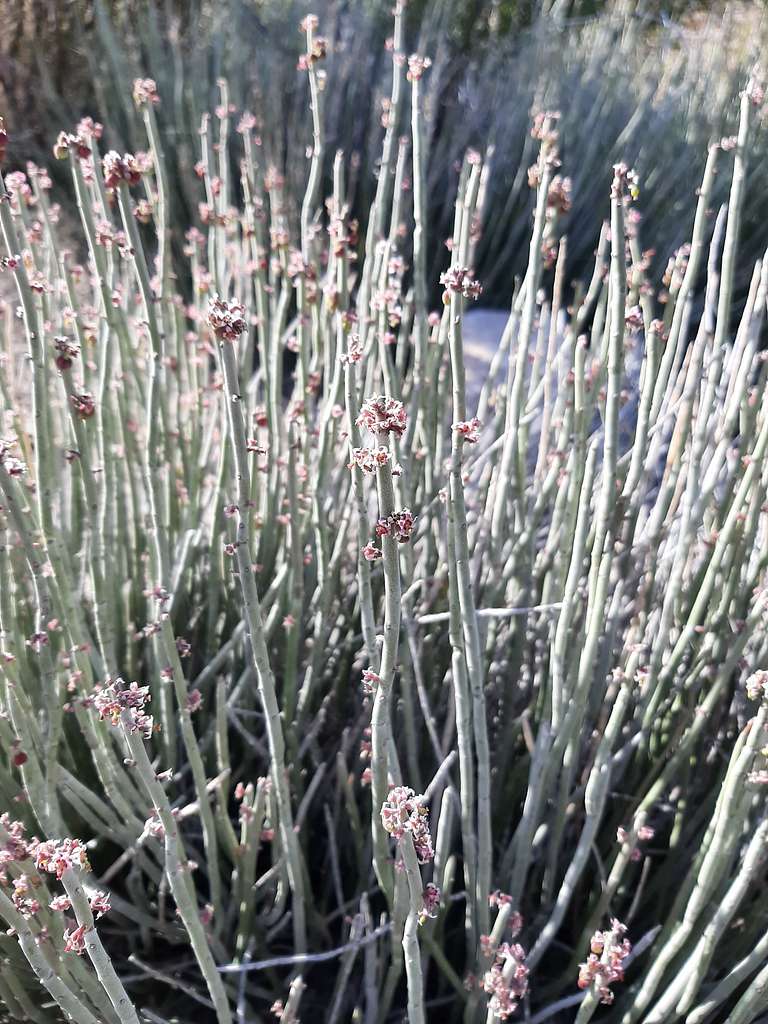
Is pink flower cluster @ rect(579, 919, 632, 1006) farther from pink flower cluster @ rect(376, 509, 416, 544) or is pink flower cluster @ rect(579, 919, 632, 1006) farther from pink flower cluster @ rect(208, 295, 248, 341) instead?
pink flower cluster @ rect(208, 295, 248, 341)

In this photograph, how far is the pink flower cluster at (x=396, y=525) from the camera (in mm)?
531

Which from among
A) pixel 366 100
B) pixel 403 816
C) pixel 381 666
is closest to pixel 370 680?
pixel 381 666

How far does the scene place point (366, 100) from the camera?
3357 millimetres

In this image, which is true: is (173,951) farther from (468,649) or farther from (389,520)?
(389,520)

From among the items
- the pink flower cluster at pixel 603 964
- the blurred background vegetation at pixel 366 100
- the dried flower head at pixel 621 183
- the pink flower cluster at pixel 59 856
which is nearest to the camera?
the pink flower cluster at pixel 59 856

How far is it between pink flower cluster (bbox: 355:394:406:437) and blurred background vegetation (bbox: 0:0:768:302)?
95.5 inches

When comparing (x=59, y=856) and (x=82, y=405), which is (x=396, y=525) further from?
(x=82, y=405)

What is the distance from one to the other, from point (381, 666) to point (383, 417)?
0.70ft

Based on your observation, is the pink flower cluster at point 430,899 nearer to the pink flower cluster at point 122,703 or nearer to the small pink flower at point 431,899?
the small pink flower at point 431,899

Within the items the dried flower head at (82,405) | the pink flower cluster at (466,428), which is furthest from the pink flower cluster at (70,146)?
the pink flower cluster at (466,428)

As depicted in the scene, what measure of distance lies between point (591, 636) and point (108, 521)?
594mm

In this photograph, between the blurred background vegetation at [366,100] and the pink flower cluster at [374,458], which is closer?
the pink flower cluster at [374,458]

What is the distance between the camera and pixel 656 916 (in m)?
0.98

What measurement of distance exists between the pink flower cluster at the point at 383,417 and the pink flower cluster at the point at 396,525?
5 centimetres
